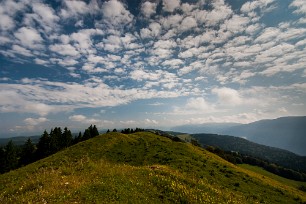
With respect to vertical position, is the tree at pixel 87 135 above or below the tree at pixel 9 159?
above

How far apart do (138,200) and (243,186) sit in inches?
942

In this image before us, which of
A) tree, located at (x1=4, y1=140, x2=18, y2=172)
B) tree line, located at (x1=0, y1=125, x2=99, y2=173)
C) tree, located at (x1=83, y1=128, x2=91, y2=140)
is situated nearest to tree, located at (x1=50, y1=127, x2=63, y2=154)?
tree line, located at (x1=0, y1=125, x2=99, y2=173)

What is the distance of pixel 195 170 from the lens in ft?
117

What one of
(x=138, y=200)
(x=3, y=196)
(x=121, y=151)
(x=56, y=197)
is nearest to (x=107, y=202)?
(x=138, y=200)

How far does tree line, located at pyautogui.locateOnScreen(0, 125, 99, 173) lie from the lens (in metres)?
84.2

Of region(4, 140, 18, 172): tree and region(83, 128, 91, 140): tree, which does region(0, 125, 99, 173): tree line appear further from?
region(83, 128, 91, 140): tree

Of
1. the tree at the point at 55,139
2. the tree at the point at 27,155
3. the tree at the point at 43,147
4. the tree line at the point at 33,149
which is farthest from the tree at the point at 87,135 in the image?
the tree at the point at 27,155

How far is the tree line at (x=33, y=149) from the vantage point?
84250 millimetres

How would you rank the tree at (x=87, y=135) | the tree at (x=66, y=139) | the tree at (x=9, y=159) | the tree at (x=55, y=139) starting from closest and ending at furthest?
1. the tree at (x=9, y=159)
2. the tree at (x=55, y=139)
3. the tree at (x=66, y=139)
4. the tree at (x=87, y=135)

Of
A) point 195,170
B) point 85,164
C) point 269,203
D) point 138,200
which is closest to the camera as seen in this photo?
point 138,200

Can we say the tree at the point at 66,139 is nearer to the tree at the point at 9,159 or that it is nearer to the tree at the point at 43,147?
the tree at the point at 43,147

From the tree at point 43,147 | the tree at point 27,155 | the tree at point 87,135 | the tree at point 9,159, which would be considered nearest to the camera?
the tree at point 9,159

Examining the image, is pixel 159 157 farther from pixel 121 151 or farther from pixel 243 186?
pixel 243 186

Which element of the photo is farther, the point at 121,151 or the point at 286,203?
the point at 121,151
